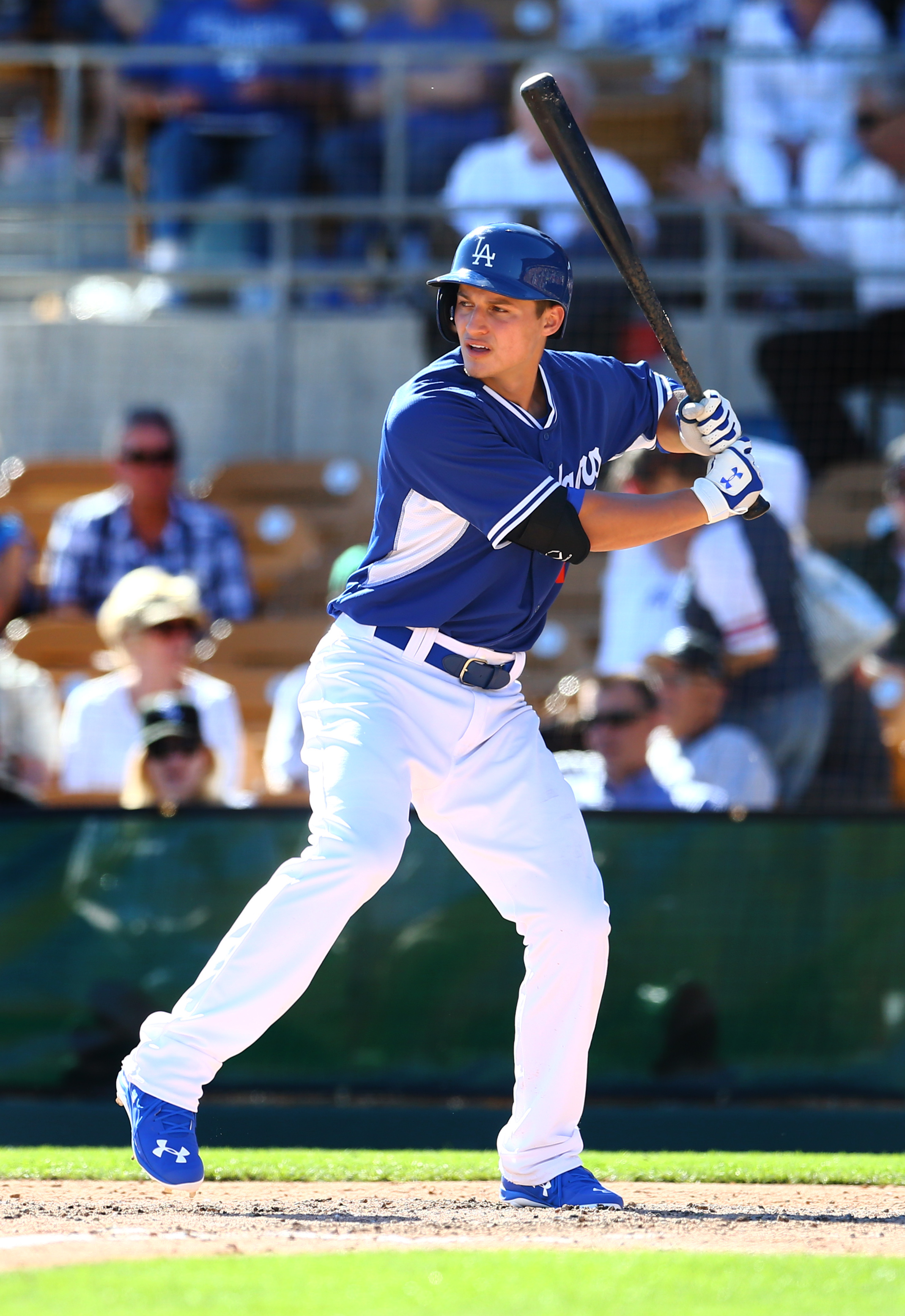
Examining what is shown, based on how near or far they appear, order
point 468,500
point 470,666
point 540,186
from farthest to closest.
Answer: point 540,186 → point 470,666 → point 468,500

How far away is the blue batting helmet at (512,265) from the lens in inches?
142

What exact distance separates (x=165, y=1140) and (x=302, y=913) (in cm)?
48

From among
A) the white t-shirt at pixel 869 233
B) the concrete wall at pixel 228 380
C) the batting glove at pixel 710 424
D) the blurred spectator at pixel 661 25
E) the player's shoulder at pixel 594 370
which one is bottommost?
the batting glove at pixel 710 424

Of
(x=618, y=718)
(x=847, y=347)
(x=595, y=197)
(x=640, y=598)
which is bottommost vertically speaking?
(x=618, y=718)

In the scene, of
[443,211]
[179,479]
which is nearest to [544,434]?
[179,479]

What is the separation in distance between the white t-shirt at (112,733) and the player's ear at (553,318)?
104 inches

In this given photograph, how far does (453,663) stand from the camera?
366 cm

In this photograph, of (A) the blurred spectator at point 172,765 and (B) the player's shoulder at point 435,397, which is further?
(A) the blurred spectator at point 172,765

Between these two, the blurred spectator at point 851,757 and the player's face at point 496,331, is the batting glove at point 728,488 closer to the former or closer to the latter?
the player's face at point 496,331

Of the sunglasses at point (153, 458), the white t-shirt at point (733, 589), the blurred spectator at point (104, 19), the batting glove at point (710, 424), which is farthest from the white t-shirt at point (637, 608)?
the blurred spectator at point (104, 19)

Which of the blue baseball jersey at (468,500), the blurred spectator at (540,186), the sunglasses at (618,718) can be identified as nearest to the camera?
the blue baseball jersey at (468,500)

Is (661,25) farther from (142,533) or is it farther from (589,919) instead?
(589,919)

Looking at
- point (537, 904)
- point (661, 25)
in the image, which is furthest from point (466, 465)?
point (661, 25)

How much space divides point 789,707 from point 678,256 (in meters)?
3.35
